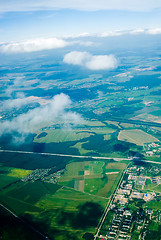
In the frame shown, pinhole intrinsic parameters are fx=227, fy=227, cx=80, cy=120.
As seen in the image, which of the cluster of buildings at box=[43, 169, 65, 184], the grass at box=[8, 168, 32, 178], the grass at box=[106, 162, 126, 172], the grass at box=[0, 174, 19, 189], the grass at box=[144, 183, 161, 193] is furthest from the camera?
the grass at box=[8, 168, 32, 178]

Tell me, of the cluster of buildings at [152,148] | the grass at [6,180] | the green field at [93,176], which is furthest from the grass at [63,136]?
the grass at [6,180]

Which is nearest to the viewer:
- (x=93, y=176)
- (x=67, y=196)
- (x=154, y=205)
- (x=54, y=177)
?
(x=154, y=205)

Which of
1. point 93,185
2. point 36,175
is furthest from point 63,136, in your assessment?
point 93,185

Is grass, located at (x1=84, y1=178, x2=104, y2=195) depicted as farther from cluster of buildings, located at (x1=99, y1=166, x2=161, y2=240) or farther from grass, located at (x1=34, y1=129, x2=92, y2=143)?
grass, located at (x1=34, y1=129, x2=92, y2=143)

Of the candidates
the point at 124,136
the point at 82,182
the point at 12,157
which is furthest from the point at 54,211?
the point at 124,136

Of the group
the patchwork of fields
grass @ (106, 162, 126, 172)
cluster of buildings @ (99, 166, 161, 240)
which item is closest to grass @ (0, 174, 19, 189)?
the patchwork of fields

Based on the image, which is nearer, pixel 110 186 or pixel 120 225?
pixel 120 225

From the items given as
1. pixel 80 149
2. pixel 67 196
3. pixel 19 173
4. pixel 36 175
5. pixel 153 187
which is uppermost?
pixel 19 173

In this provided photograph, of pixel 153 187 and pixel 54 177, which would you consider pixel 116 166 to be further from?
pixel 54 177

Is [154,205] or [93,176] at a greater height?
[154,205]
